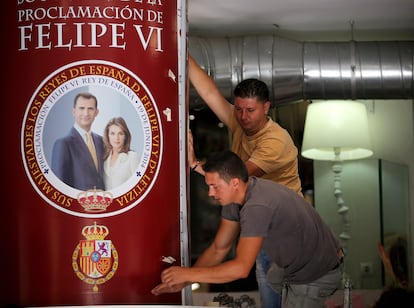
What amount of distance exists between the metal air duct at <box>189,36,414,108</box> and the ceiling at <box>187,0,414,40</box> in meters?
0.17

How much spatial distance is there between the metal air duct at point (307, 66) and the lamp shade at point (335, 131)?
75 cm

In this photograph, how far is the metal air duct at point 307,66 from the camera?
497cm

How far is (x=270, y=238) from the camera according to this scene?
314 cm

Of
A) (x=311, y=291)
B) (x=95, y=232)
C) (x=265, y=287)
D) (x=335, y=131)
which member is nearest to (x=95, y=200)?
(x=95, y=232)

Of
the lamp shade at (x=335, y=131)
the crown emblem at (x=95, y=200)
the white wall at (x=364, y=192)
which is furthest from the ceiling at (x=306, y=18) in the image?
the crown emblem at (x=95, y=200)

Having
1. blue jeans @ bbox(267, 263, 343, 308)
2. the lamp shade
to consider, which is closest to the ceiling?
the lamp shade

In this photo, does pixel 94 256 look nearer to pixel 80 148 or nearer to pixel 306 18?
pixel 80 148

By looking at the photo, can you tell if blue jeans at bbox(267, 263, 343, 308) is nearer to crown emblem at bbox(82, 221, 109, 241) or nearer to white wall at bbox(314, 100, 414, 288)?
crown emblem at bbox(82, 221, 109, 241)

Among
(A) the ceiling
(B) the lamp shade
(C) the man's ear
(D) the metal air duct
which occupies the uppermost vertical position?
(A) the ceiling

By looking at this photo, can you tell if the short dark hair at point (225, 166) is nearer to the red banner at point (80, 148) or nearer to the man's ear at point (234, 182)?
the man's ear at point (234, 182)

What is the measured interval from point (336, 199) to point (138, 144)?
406 cm

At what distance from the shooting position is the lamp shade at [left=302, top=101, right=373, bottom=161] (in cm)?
587

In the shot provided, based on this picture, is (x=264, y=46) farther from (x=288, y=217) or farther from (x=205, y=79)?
(x=288, y=217)

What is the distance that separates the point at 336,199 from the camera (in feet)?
20.1
